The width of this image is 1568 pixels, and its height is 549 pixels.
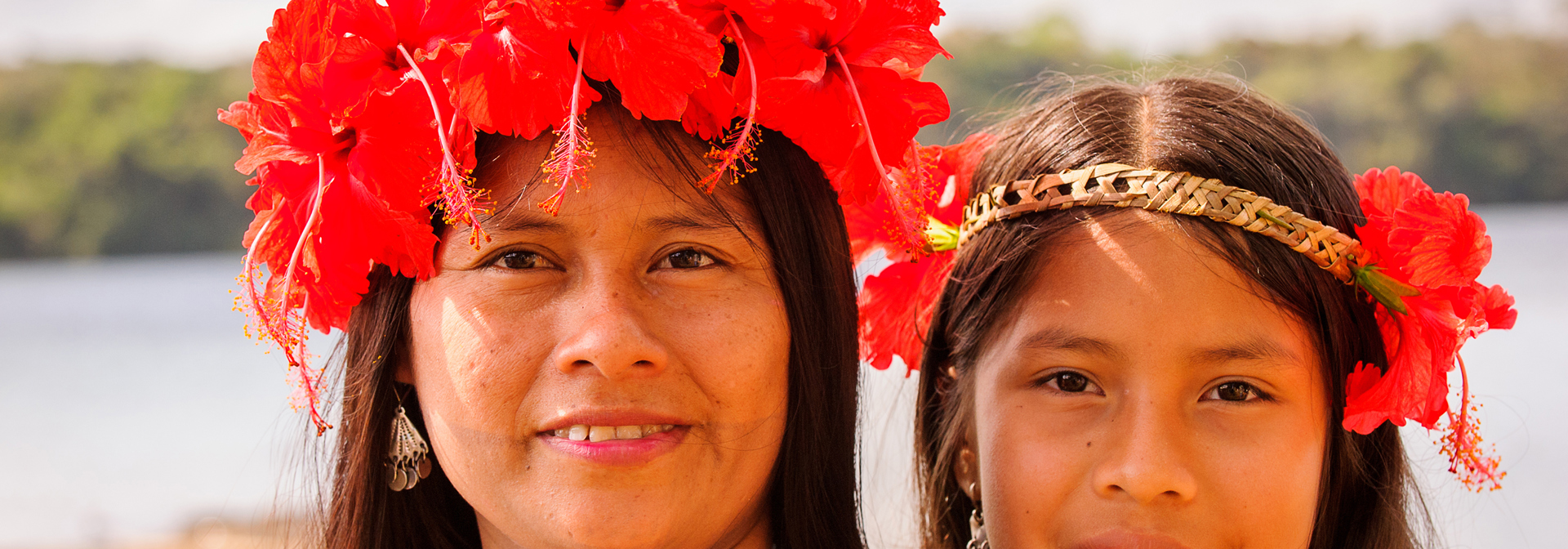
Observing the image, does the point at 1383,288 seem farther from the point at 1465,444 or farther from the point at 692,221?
the point at 692,221

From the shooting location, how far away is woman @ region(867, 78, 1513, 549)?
2209mm

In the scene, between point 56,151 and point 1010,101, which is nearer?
point 1010,101

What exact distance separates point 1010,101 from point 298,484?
186 cm

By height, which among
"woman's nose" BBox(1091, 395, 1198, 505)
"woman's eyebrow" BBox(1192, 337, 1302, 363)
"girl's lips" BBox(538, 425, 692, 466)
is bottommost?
"girl's lips" BBox(538, 425, 692, 466)

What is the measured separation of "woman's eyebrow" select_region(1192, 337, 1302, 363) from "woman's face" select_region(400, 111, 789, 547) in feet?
2.52

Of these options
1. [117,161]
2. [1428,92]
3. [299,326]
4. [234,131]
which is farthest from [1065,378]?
[117,161]

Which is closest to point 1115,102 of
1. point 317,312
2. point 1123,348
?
point 1123,348

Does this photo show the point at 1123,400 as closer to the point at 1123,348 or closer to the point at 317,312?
the point at 1123,348

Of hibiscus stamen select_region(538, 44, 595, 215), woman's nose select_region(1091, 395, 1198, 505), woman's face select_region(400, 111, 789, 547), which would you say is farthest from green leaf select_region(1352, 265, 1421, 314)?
hibiscus stamen select_region(538, 44, 595, 215)

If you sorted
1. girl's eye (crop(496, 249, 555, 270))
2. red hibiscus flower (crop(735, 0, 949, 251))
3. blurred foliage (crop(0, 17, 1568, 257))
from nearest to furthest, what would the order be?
red hibiscus flower (crop(735, 0, 949, 251)), girl's eye (crop(496, 249, 555, 270)), blurred foliage (crop(0, 17, 1568, 257))

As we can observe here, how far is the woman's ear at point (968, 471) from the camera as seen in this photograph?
2592 millimetres

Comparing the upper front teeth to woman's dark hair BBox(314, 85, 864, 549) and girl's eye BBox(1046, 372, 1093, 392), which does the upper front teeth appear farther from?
girl's eye BBox(1046, 372, 1093, 392)

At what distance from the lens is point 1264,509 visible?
2209 millimetres

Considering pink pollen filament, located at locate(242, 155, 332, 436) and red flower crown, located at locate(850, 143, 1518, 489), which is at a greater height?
red flower crown, located at locate(850, 143, 1518, 489)
